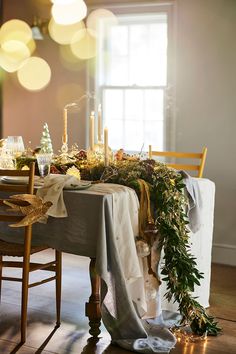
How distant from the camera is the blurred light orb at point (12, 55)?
5781 mm

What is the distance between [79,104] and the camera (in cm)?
556

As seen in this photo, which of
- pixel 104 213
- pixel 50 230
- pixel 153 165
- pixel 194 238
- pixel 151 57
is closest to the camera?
pixel 104 213

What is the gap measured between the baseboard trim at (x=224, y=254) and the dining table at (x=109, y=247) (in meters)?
1.97

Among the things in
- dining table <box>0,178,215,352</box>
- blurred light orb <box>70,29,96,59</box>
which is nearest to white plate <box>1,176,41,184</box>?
dining table <box>0,178,215,352</box>

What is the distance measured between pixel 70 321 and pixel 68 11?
3.35 m

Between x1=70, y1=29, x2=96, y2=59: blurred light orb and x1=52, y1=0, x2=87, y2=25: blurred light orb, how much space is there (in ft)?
0.51

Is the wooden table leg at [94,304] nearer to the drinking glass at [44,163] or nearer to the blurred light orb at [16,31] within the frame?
the drinking glass at [44,163]

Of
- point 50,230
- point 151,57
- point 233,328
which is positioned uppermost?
point 151,57

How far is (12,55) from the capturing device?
5.84 metres

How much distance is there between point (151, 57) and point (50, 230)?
2.85m

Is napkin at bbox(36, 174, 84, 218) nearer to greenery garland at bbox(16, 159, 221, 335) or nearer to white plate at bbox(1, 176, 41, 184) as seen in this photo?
white plate at bbox(1, 176, 41, 184)

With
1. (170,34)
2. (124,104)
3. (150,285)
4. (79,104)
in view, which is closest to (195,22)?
(170,34)

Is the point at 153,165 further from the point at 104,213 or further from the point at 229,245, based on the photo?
the point at 229,245

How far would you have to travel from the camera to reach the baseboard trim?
16.2ft
